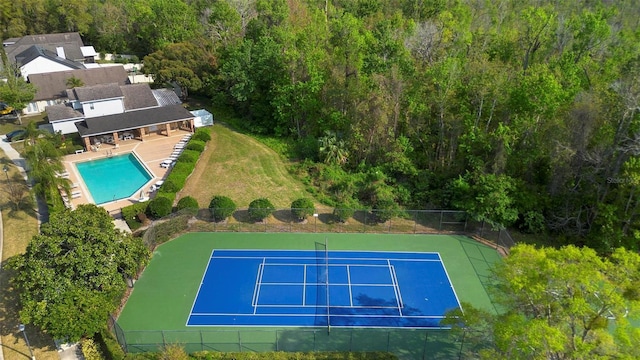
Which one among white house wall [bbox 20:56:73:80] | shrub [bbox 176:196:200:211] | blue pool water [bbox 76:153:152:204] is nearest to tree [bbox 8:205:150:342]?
shrub [bbox 176:196:200:211]

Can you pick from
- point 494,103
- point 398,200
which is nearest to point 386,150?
point 398,200

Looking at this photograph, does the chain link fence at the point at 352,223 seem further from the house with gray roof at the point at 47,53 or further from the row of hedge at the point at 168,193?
the house with gray roof at the point at 47,53

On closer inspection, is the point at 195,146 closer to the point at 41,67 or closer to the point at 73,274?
the point at 73,274

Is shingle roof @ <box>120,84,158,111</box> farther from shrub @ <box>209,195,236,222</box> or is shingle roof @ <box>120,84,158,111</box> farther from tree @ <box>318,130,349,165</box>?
shrub @ <box>209,195,236,222</box>

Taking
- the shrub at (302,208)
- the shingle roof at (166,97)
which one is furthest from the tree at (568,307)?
the shingle roof at (166,97)

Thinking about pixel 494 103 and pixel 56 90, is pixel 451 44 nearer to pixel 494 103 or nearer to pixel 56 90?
pixel 494 103

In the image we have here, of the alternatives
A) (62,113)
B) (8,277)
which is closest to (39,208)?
(8,277)
